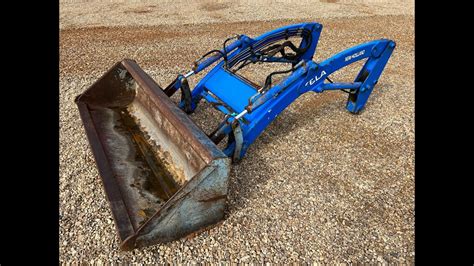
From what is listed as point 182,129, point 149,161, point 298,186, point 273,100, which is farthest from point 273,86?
point 149,161

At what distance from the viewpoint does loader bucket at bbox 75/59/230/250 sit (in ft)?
9.32

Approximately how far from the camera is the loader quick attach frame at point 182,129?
9.50 feet

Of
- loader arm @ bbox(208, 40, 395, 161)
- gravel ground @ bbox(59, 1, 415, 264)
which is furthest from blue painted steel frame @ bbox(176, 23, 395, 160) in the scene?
gravel ground @ bbox(59, 1, 415, 264)

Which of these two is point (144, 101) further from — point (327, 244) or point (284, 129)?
point (327, 244)

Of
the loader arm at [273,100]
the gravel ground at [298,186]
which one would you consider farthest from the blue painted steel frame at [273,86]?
the gravel ground at [298,186]

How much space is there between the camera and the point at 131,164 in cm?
362

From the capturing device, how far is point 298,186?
3.85 meters

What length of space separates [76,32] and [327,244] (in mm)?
8438

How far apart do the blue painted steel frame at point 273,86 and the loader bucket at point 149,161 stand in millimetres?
569

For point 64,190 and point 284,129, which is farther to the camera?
point 284,129

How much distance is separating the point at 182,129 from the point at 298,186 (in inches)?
56.6

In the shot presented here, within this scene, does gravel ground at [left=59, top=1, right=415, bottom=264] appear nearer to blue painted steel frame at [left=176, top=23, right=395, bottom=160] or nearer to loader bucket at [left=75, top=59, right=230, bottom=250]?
loader bucket at [left=75, top=59, right=230, bottom=250]

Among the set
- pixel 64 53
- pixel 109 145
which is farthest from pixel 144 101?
pixel 64 53

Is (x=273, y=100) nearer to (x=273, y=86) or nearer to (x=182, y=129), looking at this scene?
(x=273, y=86)
